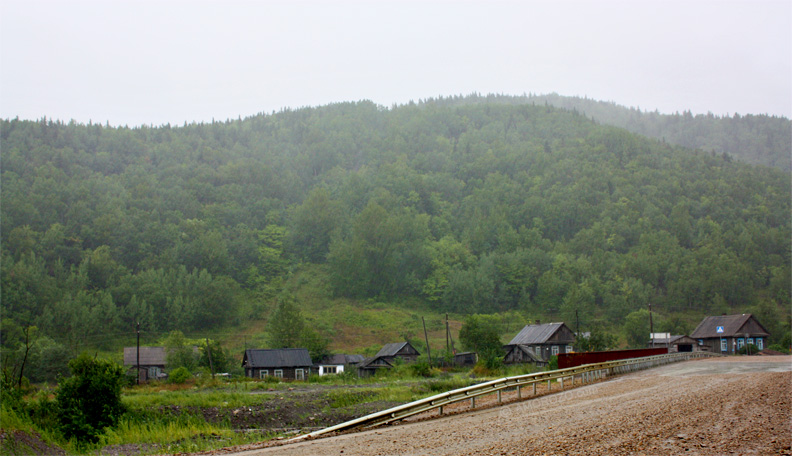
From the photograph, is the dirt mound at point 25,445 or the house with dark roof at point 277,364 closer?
the dirt mound at point 25,445

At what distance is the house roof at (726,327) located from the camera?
8118cm

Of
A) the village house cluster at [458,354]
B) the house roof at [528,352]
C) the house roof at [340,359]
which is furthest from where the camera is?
the house roof at [340,359]

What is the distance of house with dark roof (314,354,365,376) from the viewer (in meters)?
79.6

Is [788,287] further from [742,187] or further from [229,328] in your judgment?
[229,328]

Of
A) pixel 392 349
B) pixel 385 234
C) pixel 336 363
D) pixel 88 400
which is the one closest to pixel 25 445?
pixel 88 400

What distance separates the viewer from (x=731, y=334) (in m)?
81.6

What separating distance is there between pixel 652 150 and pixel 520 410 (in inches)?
7397

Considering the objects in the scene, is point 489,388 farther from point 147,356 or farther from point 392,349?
point 147,356

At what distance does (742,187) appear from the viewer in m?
170

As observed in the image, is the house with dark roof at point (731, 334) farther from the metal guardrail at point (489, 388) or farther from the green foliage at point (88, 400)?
the green foliage at point (88, 400)

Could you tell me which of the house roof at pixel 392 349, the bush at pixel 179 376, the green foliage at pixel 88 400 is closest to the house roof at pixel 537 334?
the house roof at pixel 392 349

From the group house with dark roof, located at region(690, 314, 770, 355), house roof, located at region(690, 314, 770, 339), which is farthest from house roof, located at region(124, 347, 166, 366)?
house roof, located at region(690, 314, 770, 339)

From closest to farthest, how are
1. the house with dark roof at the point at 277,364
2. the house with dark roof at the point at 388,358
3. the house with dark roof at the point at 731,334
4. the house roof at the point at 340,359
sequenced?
the house with dark roof at the point at 277,364
the house with dark roof at the point at 388,358
the house with dark roof at the point at 731,334
the house roof at the point at 340,359

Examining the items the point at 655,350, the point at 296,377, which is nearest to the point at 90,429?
the point at 655,350
